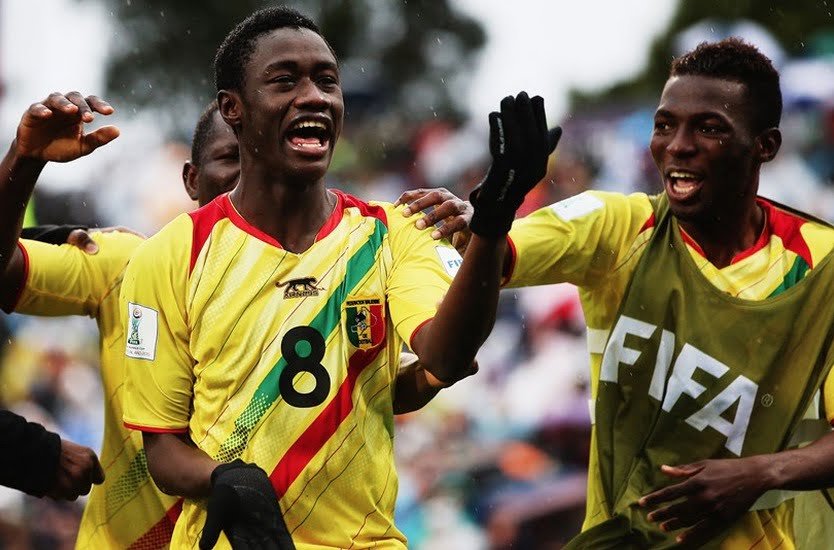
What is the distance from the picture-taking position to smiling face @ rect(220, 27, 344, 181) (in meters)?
4.41

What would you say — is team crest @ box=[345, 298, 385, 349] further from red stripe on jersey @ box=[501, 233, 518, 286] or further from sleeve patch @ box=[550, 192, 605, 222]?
sleeve patch @ box=[550, 192, 605, 222]

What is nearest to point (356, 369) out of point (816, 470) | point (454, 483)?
point (816, 470)

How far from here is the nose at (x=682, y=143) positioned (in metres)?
5.12

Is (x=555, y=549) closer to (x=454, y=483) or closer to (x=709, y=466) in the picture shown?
(x=454, y=483)

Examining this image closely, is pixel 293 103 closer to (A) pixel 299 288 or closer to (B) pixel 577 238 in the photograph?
(A) pixel 299 288

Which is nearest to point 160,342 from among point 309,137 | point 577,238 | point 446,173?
point 309,137

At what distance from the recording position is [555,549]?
30.7ft

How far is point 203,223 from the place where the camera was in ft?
14.5

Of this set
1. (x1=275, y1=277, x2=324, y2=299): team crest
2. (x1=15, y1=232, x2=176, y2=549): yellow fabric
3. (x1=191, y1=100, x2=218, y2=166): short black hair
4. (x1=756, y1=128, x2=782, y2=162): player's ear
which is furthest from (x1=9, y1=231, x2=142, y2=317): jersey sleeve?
(x1=756, y1=128, x2=782, y2=162): player's ear

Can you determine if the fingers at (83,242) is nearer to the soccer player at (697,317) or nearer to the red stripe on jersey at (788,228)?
the soccer player at (697,317)

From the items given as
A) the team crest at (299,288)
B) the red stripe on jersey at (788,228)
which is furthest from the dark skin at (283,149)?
the red stripe on jersey at (788,228)

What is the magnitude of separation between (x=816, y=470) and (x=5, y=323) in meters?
7.35

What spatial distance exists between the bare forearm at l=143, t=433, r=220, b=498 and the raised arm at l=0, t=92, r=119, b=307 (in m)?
0.98

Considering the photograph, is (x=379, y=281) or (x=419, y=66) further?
(x=419, y=66)
